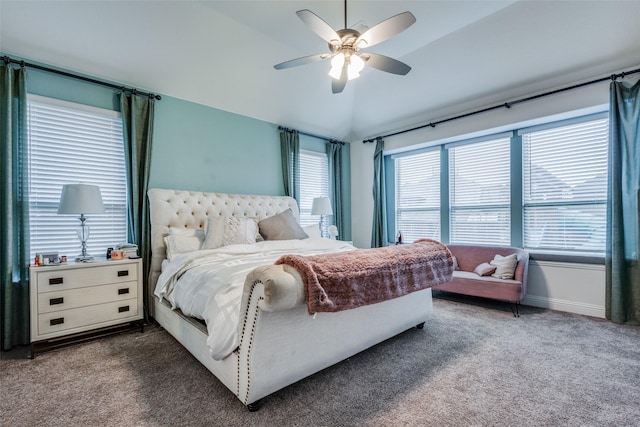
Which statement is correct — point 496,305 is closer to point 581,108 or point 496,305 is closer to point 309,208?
point 581,108

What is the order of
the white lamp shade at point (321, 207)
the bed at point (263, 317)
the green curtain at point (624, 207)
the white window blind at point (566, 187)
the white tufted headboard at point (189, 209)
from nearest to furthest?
1. the bed at point (263, 317)
2. the green curtain at point (624, 207)
3. the white tufted headboard at point (189, 209)
4. the white window blind at point (566, 187)
5. the white lamp shade at point (321, 207)

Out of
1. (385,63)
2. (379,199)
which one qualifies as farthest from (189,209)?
(379,199)

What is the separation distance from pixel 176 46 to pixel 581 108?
4.78 m

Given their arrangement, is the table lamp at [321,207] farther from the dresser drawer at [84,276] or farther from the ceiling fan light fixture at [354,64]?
the dresser drawer at [84,276]

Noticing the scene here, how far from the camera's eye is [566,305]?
3576mm

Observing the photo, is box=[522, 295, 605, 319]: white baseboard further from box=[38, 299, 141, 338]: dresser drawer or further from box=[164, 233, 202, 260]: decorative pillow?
box=[38, 299, 141, 338]: dresser drawer

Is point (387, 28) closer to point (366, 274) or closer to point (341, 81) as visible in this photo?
point (341, 81)

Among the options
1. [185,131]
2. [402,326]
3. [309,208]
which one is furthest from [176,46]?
[402,326]

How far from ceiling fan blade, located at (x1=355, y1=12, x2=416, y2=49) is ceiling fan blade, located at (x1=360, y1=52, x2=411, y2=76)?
5.6 inches

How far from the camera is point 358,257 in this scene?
6.72 feet

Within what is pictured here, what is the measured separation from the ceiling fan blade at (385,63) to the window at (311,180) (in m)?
2.70

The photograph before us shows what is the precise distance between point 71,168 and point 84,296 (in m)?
1.38

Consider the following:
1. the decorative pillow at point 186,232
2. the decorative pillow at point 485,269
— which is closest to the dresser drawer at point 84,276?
the decorative pillow at point 186,232

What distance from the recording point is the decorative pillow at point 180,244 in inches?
123
